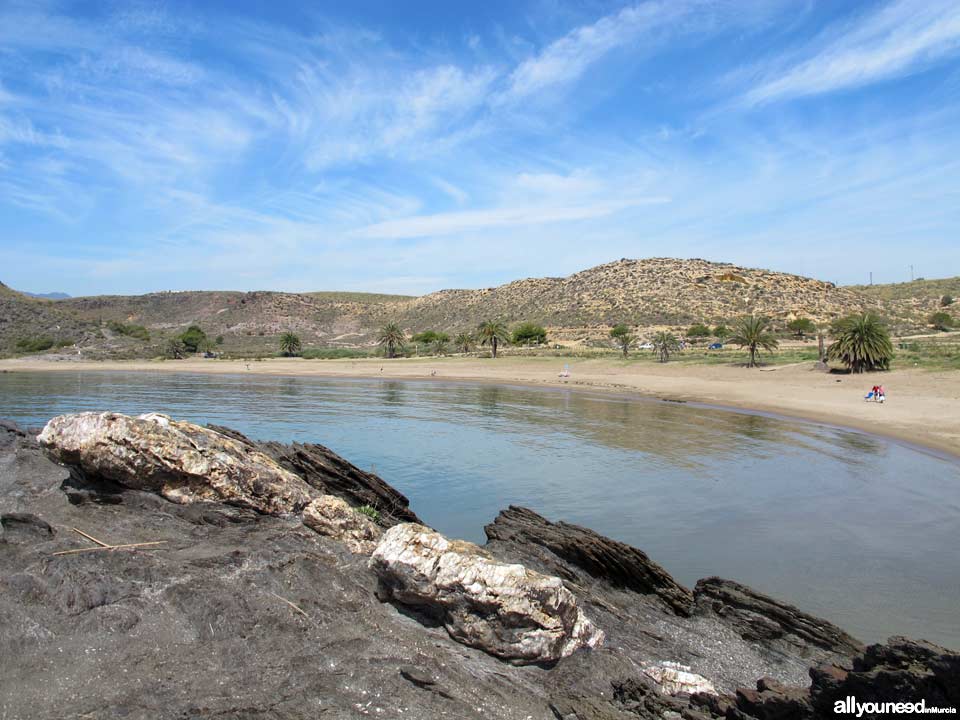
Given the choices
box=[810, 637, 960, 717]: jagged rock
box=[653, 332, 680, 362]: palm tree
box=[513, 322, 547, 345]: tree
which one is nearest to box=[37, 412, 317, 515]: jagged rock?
box=[810, 637, 960, 717]: jagged rock

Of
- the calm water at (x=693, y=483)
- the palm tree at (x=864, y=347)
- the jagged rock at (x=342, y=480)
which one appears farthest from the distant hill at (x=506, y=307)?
the jagged rock at (x=342, y=480)

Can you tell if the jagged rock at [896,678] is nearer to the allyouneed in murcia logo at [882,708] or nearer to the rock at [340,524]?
the allyouneed in murcia logo at [882,708]

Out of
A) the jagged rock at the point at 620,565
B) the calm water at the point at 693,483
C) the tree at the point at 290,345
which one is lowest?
the calm water at the point at 693,483

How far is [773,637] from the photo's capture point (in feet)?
22.5

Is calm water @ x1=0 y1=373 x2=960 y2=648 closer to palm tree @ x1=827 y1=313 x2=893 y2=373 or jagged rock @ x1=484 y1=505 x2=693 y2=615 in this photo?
jagged rock @ x1=484 y1=505 x2=693 y2=615

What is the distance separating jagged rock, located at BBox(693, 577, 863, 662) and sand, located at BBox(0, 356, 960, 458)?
16308 millimetres

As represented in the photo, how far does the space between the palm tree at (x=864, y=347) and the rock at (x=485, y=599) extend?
38.1 m

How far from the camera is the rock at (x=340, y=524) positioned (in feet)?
23.5

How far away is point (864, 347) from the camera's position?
37.2m

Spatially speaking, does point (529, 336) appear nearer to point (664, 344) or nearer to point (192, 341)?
point (664, 344)

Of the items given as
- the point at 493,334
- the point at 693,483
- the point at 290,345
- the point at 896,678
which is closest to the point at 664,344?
the point at 493,334

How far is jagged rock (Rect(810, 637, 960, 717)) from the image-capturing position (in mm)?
3963

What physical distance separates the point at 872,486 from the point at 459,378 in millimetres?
36914

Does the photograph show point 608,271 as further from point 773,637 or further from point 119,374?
point 773,637
